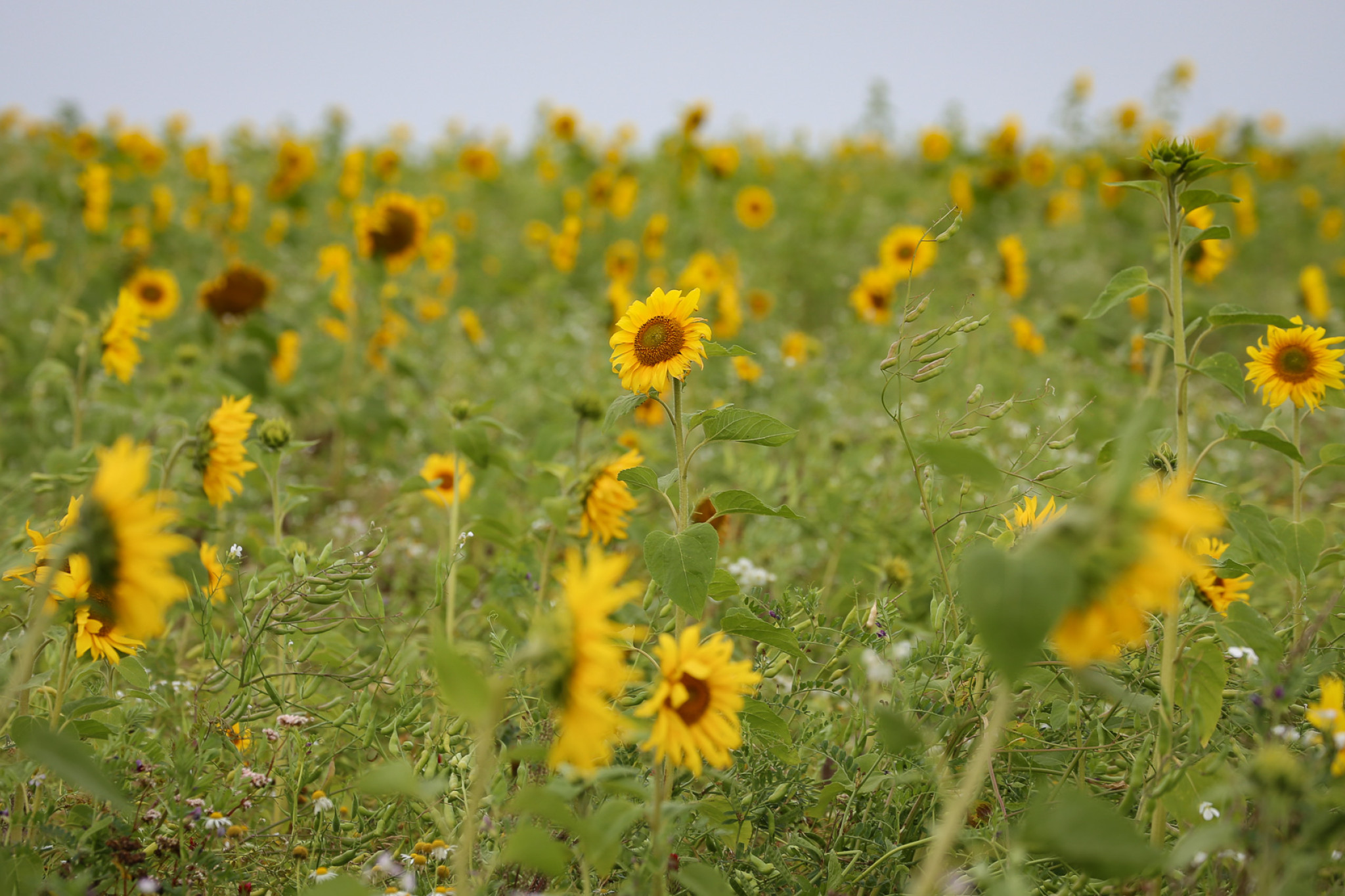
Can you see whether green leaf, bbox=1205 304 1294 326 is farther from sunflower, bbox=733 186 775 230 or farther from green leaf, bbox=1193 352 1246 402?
sunflower, bbox=733 186 775 230

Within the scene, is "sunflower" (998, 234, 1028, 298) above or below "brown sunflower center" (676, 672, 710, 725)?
above

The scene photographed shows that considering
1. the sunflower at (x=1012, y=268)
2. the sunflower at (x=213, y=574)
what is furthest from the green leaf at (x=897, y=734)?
the sunflower at (x=1012, y=268)

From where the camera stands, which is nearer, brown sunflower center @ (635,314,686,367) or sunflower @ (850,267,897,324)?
brown sunflower center @ (635,314,686,367)

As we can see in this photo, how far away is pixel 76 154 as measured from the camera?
235 inches

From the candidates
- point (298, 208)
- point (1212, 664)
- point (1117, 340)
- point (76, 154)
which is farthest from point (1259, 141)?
point (76, 154)

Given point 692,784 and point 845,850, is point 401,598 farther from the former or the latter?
point 845,850

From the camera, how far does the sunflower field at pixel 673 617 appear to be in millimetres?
916

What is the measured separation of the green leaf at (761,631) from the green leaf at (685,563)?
9cm

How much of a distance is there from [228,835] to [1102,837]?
4.52ft

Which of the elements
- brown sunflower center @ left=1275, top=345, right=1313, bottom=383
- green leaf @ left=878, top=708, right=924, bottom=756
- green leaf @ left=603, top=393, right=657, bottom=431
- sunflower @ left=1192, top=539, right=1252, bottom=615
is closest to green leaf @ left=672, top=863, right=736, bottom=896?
green leaf @ left=878, top=708, right=924, bottom=756

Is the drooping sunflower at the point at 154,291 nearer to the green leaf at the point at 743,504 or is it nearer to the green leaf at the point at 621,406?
the green leaf at the point at 621,406

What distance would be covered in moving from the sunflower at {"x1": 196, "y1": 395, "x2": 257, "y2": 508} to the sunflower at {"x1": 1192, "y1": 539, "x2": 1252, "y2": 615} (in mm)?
1971

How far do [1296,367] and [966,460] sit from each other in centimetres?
113

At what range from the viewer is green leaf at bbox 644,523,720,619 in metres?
1.29
